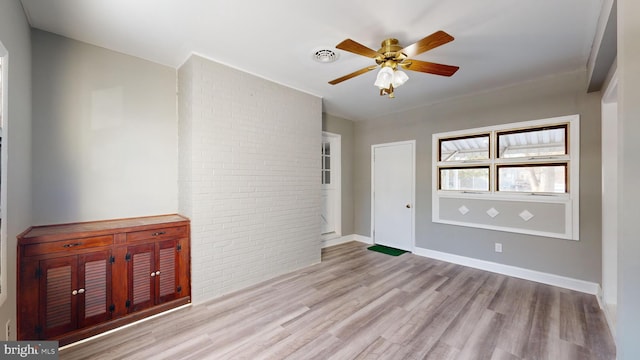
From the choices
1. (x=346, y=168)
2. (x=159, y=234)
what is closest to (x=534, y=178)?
(x=346, y=168)

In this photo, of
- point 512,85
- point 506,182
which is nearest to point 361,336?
point 506,182

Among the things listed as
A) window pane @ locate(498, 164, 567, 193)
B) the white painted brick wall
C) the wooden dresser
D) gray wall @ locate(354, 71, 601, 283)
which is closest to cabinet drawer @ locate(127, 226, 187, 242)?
the wooden dresser

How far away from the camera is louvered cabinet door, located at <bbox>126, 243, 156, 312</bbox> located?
2.24 meters

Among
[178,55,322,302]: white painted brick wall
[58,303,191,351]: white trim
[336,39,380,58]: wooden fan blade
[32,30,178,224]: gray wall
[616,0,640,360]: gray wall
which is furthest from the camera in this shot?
[178,55,322,302]: white painted brick wall

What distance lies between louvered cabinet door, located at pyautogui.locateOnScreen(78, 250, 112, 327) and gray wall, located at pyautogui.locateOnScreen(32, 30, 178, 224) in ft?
1.80

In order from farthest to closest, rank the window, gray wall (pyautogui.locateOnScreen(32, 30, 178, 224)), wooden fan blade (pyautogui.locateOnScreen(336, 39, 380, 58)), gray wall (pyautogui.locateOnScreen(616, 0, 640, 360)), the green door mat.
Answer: the green door mat
the window
gray wall (pyautogui.locateOnScreen(32, 30, 178, 224))
wooden fan blade (pyautogui.locateOnScreen(336, 39, 380, 58))
gray wall (pyautogui.locateOnScreen(616, 0, 640, 360))

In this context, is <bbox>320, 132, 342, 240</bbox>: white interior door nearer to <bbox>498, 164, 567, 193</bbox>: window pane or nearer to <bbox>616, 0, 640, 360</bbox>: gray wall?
<bbox>498, 164, 567, 193</bbox>: window pane

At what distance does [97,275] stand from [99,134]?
1.35m

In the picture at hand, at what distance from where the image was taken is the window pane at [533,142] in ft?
9.96

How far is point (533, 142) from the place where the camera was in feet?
10.5

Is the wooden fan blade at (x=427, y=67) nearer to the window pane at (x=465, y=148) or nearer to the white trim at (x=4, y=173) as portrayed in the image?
the window pane at (x=465, y=148)

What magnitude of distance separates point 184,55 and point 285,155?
1594mm

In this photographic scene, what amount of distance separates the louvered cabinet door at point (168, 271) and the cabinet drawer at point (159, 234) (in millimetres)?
65

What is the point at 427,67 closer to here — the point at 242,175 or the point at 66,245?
the point at 242,175
